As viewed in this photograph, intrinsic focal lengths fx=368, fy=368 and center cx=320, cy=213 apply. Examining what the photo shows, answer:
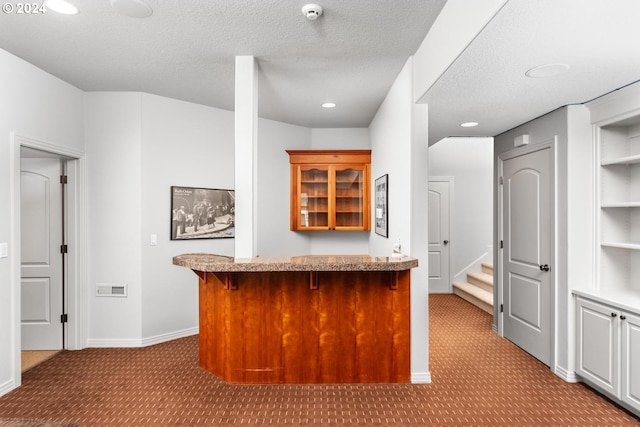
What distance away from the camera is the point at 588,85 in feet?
8.95

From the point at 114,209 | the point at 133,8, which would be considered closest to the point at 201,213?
the point at 114,209

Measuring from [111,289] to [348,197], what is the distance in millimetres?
3172

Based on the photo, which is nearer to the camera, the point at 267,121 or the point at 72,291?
the point at 72,291

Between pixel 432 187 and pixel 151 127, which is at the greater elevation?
pixel 151 127

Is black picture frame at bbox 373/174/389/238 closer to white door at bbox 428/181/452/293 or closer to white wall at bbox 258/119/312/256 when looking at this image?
white wall at bbox 258/119/312/256

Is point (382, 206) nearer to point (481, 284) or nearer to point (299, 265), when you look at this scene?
point (299, 265)

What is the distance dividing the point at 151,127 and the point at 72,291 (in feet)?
6.46

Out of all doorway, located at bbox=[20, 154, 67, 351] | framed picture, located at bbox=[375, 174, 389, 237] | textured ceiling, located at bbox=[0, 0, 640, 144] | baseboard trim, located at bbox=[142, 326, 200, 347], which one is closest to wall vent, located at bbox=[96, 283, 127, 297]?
doorway, located at bbox=[20, 154, 67, 351]

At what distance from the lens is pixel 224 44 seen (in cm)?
290

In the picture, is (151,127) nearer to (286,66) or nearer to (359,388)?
(286,66)

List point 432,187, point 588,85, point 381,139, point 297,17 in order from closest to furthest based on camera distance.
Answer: point 297,17 → point 588,85 → point 381,139 → point 432,187

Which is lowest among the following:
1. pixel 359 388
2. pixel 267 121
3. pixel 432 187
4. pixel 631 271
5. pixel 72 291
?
pixel 359 388

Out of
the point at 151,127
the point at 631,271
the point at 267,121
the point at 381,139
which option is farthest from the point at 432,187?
the point at 151,127

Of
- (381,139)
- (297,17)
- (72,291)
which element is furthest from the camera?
(381,139)
